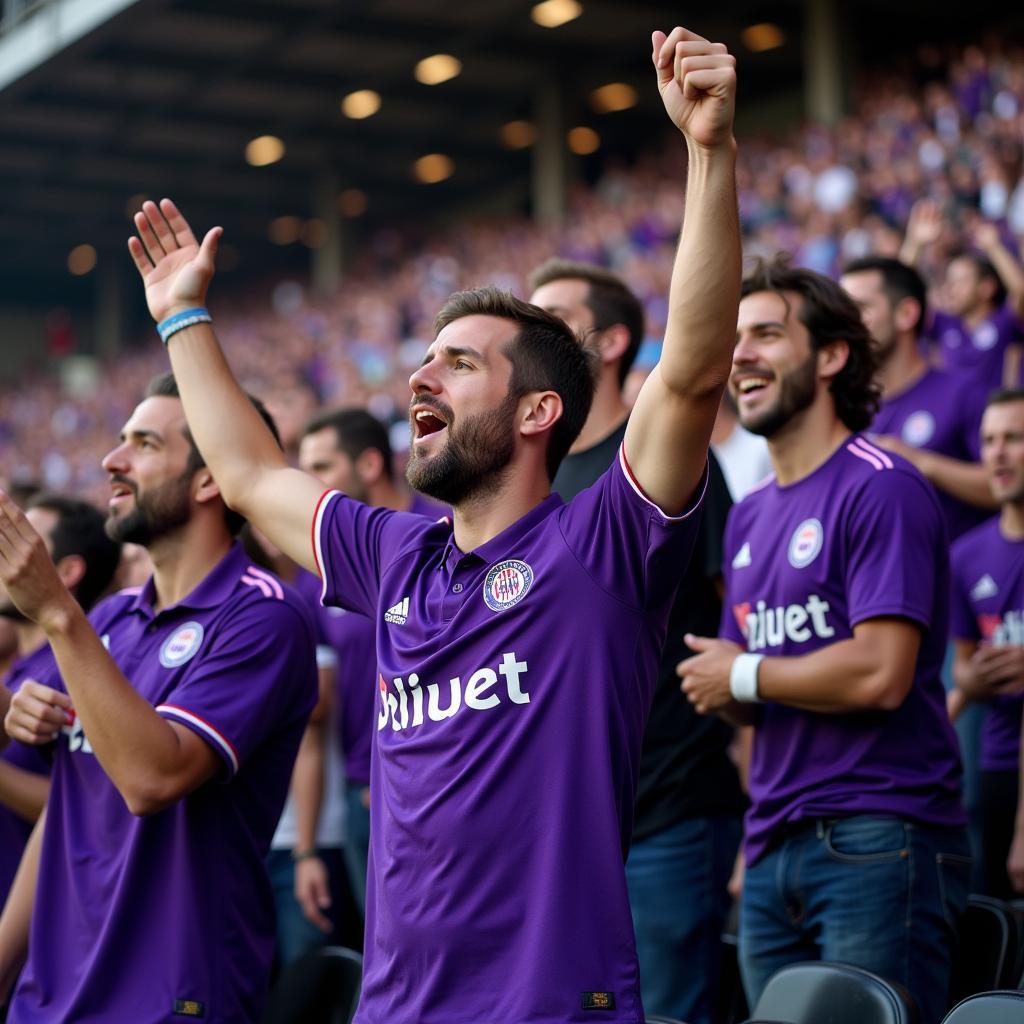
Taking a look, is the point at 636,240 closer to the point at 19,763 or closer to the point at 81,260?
the point at 19,763

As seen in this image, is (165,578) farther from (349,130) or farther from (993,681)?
(349,130)

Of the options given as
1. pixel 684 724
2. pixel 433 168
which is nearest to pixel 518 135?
pixel 433 168

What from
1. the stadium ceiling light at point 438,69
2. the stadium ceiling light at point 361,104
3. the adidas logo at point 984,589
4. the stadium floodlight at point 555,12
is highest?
the stadium ceiling light at point 361,104

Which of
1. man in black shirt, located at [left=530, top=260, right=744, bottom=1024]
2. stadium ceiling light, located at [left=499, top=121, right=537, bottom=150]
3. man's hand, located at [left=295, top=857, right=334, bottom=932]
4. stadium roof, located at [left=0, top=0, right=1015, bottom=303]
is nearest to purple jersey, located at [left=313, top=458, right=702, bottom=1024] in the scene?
man in black shirt, located at [left=530, top=260, right=744, bottom=1024]

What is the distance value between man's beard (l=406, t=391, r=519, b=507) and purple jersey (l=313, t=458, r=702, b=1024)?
113mm

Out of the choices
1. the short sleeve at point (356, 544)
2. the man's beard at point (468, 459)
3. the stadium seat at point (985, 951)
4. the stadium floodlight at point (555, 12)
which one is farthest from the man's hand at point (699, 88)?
the stadium floodlight at point (555, 12)

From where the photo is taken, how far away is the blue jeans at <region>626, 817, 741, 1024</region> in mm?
3633

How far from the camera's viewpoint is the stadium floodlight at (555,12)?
1812 centimetres

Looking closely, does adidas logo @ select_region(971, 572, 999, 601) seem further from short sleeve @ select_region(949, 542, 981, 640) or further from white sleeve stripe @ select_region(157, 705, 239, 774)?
white sleeve stripe @ select_region(157, 705, 239, 774)

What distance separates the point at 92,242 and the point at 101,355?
109 inches

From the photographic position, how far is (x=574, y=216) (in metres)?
19.7

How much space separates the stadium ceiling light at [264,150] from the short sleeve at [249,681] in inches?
828

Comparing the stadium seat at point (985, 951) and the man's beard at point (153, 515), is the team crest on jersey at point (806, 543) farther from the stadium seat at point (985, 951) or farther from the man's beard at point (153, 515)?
the man's beard at point (153, 515)

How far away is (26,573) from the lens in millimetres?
2893
